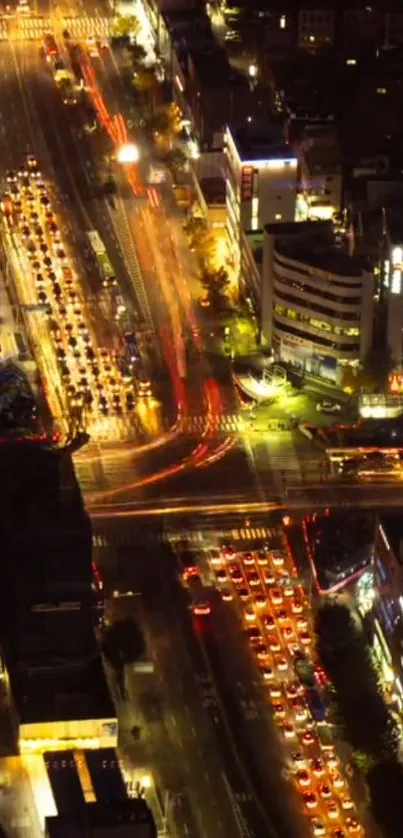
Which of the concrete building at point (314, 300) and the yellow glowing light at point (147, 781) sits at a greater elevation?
the concrete building at point (314, 300)

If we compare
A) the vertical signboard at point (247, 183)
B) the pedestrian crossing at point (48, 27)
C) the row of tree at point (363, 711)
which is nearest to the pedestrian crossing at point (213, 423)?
the vertical signboard at point (247, 183)

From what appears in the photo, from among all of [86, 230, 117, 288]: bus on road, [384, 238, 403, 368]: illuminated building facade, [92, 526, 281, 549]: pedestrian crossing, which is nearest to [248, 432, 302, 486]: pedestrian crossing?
[92, 526, 281, 549]: pedestrian crossing

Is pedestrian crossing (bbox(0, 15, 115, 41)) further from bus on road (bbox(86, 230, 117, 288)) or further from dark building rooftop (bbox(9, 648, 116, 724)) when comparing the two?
dark building rooftop (bbox(9, 648, 116, 724))

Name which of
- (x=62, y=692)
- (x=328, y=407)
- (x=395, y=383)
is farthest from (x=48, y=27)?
(x=62, y=692)

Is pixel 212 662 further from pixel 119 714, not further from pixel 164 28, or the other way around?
pixel 164 28

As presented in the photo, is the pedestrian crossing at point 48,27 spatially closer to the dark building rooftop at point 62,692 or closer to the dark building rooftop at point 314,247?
the dark building rooftop at point 314,247
